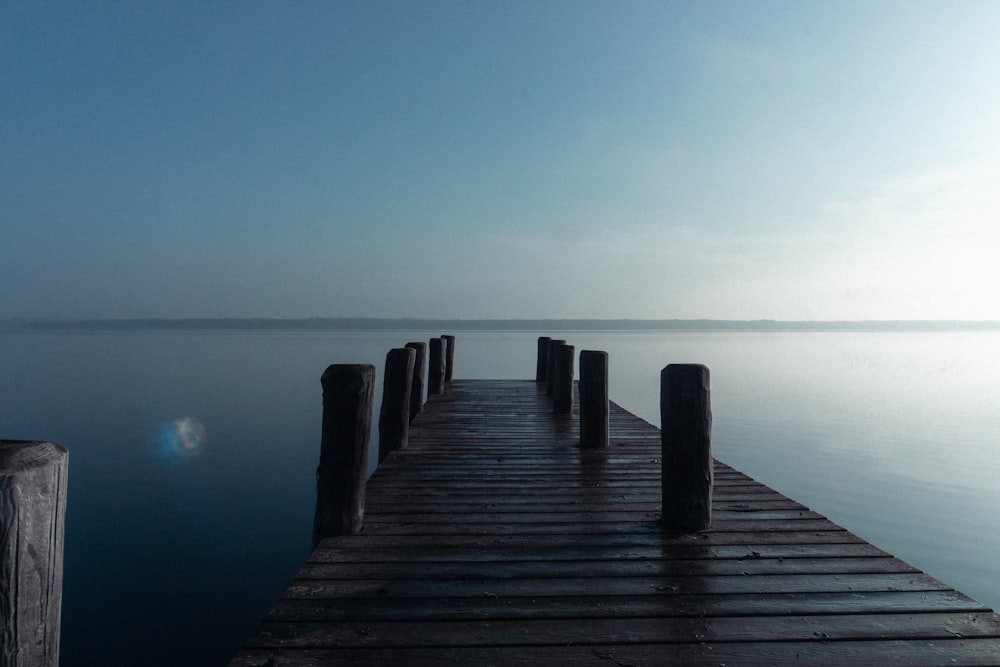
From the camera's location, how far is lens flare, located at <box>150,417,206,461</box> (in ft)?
58.7

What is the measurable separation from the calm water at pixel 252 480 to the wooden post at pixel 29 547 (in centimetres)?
661

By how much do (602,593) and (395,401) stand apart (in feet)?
15.3

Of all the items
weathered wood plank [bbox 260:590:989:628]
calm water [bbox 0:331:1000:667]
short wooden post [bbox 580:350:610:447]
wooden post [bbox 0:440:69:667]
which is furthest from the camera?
calm water [bbox 0:331:1000:667]

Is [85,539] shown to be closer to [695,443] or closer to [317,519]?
[317,519]

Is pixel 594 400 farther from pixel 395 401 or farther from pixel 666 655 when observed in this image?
pixel 666 655

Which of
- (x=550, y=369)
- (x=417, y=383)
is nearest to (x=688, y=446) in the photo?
(x=417, y=383)

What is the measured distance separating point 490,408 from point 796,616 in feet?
29.6

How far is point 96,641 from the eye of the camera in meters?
7.60

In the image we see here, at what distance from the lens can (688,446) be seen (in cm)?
448

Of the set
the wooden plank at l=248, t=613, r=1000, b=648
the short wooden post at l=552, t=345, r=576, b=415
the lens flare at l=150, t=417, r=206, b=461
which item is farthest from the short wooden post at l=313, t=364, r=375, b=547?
the lens flare at l=150, t=417, r=206, b=461

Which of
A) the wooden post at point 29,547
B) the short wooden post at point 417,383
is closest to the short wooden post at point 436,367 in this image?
the short wooden post at point 417,383

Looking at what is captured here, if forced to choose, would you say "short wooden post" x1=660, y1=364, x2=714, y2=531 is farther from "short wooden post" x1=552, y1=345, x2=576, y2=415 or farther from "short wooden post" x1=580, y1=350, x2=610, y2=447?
"short wooden post" x1=552, y1=345, x2=576, y2=415

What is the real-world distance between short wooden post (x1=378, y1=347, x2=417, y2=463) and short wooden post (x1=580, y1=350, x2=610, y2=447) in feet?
7.14

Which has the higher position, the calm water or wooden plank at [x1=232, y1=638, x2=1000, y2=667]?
wooden plank at [x1=232, y1=638, x2=1000, y2=667]
